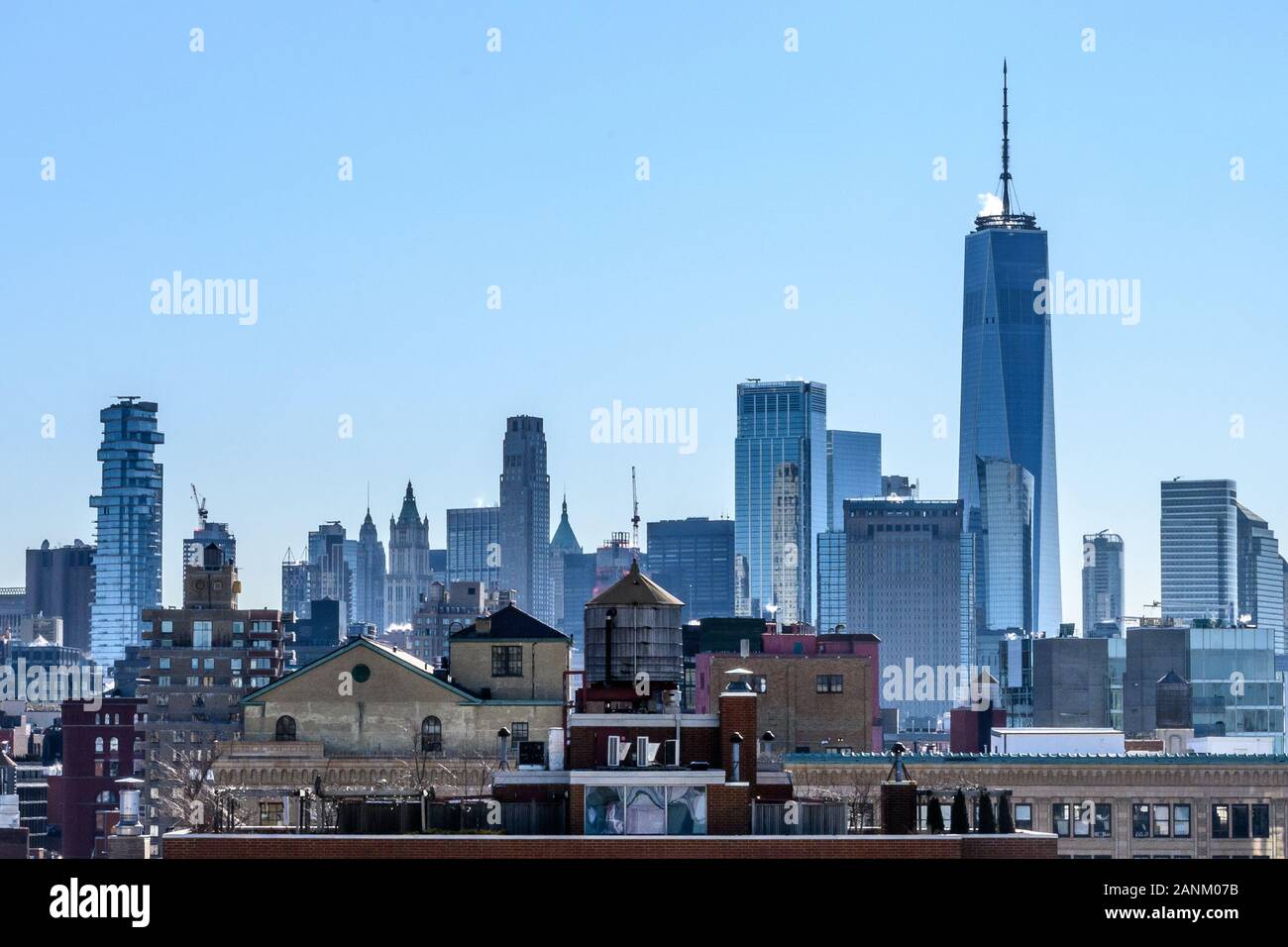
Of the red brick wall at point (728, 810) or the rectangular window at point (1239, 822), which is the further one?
the rectangular window at point (1239, 822)

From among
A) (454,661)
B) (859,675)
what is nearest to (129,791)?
(454,661)

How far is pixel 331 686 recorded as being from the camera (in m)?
118

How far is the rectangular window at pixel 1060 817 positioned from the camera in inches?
4259

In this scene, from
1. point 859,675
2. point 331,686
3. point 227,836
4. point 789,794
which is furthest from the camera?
point 859,675

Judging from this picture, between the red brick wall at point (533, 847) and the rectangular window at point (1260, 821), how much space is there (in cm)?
5260

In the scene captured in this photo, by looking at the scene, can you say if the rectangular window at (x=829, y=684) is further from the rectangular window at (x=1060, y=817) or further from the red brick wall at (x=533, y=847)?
the red brick wall at (x=533, y=847)

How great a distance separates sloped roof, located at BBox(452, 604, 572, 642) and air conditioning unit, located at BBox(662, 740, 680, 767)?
50.7 m

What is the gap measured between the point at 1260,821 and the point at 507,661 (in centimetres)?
3373

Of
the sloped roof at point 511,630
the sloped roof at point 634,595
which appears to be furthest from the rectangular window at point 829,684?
the sloped roof at point 634,595
